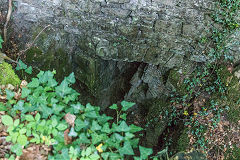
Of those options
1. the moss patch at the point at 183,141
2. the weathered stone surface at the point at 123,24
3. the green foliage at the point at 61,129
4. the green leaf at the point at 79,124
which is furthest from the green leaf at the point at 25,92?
the moss patch at the point at 183,141

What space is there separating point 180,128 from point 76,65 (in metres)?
2.43

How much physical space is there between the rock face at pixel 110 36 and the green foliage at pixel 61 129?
1.68 metres

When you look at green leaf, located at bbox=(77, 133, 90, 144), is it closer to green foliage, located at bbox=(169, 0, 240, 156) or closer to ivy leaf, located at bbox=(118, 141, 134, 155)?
ivy leaf, located at bbox=(118, 141, 134, 155)

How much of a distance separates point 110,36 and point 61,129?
2.11m

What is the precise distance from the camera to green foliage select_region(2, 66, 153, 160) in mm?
1600

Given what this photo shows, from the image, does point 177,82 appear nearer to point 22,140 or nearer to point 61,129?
point 61,129

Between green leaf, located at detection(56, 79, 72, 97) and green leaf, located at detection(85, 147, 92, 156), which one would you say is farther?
green leaf, located at detection(56, 79, 72, 97)

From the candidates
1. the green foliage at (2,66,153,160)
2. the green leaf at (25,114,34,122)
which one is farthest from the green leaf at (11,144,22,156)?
the green leaf at (25,114,34,122)

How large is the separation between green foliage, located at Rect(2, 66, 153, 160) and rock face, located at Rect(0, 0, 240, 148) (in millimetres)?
1677

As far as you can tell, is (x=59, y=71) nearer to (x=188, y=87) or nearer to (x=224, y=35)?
(x=188, y=87)

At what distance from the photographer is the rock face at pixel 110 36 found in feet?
9.64

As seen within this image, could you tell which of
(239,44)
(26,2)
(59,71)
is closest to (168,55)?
(239,44)

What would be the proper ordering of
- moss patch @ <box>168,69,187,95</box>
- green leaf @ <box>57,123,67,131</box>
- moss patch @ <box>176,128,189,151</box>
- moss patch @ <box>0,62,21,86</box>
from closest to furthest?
green leaf @ <box>57,123,67,131</box>, moss patch @ <box>0,62,21,86</box>, moss patch @ <box>176,128,189,151</box>, moss patch @ <box>168,69,187,95</box>

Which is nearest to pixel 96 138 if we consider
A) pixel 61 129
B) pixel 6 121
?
pixel 61 129
